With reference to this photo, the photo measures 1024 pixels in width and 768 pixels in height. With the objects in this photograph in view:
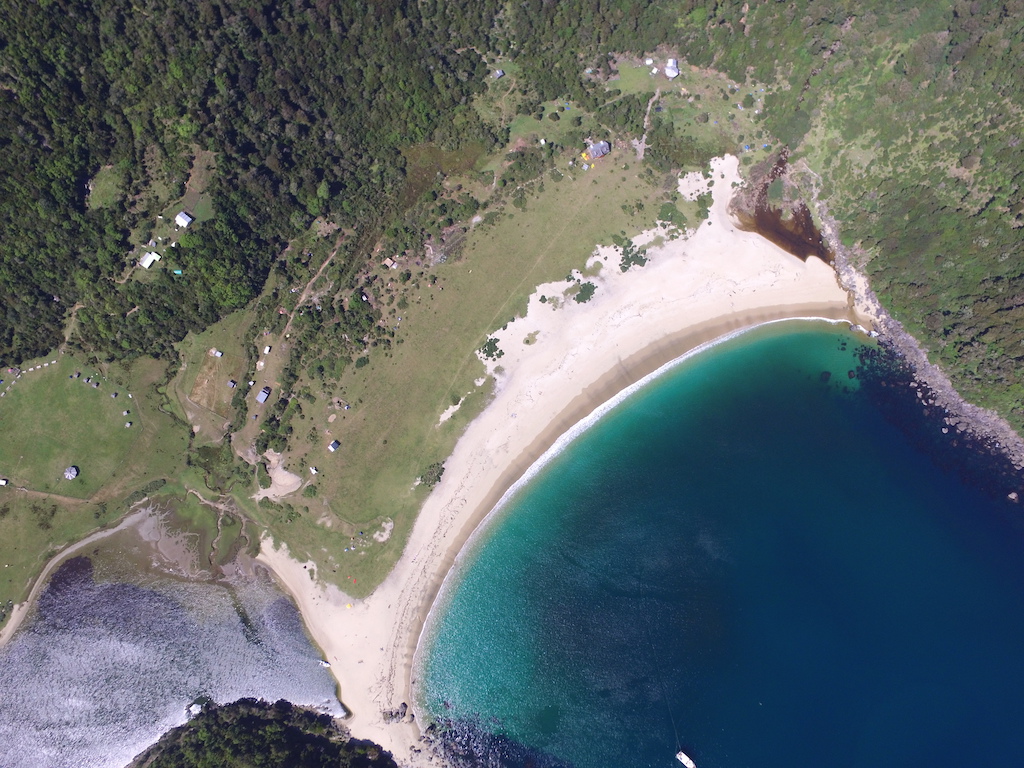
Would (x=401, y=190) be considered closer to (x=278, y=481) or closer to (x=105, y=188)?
(x=105, y=188)

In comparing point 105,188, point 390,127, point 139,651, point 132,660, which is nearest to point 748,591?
point 390,127

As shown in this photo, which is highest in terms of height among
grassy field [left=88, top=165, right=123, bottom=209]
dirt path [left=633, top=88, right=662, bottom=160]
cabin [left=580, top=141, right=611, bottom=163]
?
dirt path [left=633, top=88, right=662, bottom=160]

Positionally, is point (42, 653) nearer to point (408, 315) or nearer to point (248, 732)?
point (248, 732)

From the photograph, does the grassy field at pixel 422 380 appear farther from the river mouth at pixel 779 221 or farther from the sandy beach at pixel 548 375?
the river mouth at pixel 779 221

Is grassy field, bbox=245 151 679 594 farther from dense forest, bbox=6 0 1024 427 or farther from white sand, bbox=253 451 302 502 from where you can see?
dense forest, bbox=6 0 1024 427

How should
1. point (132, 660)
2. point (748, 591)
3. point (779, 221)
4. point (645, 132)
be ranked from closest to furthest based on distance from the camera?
point (132, 660) → point (748, 591) → point (645, 132) → point (779, 221)

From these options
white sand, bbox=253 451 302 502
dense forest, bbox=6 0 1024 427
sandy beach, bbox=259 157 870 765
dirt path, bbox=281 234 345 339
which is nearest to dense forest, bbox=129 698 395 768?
sandy beach, bbox=259 157 870 765
